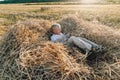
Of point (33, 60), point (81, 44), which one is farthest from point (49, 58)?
point (81, 44)

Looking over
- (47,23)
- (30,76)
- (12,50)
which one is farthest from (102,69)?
(47,23)

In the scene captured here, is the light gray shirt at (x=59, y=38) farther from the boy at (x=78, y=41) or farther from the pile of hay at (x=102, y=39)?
the pile of hay at (x=102, y=39)

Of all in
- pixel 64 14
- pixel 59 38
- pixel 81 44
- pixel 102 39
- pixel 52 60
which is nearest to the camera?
pixel 52 60

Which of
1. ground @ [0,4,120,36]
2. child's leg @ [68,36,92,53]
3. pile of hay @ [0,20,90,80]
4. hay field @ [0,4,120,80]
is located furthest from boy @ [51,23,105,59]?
ground @ [0,4,120,36]

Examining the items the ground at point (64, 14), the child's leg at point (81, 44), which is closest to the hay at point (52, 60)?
the child's leg at point (81, 44)

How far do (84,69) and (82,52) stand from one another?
28.0 inches

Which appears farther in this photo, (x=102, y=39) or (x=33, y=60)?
(x=102, y=39)

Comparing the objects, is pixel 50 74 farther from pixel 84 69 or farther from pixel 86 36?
pixel 86 36

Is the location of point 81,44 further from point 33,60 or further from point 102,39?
point 33,60

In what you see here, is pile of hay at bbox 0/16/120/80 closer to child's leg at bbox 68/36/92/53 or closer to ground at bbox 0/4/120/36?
child's leg at bbox 68/36/92/53

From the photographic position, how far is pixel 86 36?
7.16m

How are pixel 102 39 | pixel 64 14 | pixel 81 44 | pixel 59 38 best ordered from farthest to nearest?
pixel 64 14
pixel 59 38
pixel 102 39
pixel 81 44

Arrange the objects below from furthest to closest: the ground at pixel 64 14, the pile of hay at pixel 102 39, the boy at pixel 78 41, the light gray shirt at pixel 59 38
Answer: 1. the ground at pixel 64 14
2. the light gray shirt at pixel 59 38
3. the boy at pixel 78 41
4. the pile of hay at pixel 102 39

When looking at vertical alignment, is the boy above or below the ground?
above
